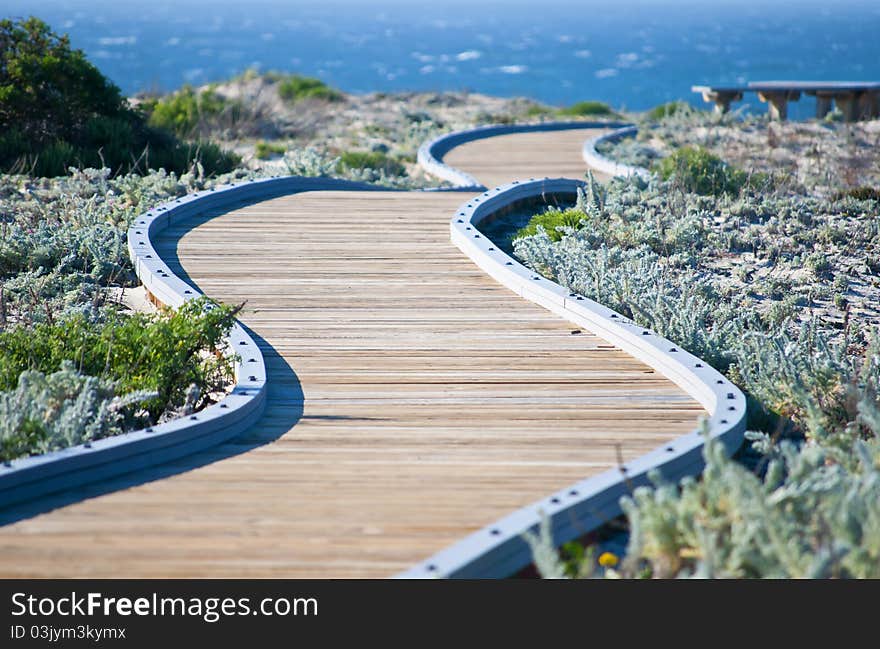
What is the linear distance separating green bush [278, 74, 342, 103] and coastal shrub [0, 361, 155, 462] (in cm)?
1954

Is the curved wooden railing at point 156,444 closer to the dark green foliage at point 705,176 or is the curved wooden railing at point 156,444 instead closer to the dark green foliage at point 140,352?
the dark green foliage at point 140,352

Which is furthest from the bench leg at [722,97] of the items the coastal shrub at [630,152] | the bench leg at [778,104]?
A: the coastal shrub at [630,152]

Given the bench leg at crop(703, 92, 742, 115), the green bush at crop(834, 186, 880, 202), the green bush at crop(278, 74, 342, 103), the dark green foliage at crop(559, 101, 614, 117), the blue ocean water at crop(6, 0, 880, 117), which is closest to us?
the green bush at crop(834, 186, 880, 202)

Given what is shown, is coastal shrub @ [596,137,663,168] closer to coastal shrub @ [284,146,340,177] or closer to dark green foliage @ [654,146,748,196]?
dark green foliage @ [654,146,748,196]

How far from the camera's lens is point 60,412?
13.9ft

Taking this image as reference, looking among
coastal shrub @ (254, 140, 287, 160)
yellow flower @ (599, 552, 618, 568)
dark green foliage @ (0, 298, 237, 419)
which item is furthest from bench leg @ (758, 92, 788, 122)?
yellow flower @ (599, 552, 618, 568)

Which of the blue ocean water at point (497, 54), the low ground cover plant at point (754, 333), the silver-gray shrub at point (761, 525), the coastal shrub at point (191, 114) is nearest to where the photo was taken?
the silver-gray shrub at point (761, 525)

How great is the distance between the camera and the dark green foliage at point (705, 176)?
10.3 meters

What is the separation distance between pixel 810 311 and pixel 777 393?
2193mm

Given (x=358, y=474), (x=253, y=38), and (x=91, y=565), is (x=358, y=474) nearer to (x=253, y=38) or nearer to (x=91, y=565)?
(x=91, y=565)

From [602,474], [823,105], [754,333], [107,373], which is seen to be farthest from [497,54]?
[602,474]

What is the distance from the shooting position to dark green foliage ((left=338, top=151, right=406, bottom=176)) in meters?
12.6

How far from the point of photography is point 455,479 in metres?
3.86

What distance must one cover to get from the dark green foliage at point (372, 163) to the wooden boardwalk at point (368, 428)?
5220 mm
